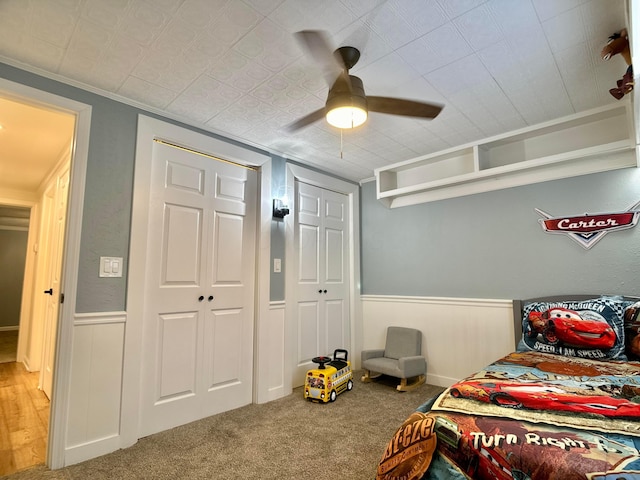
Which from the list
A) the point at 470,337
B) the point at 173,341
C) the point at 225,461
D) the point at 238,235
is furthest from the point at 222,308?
the point at 470,337

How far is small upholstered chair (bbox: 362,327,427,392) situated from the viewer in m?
3.32

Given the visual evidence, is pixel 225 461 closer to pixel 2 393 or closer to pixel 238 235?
pixel 238 235

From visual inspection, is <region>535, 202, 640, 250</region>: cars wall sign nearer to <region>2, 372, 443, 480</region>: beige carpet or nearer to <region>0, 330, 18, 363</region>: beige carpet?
<region>2, 372, 443, 480</region>: beige carpet

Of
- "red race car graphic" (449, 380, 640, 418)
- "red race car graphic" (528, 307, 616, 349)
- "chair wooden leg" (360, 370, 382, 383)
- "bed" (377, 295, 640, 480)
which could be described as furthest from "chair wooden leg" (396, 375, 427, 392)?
"red race car graphic" (449, 380, 640, 418)

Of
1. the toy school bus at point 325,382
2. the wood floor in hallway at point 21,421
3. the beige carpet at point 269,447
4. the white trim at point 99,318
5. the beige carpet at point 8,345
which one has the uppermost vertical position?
the white trim at point 99,318

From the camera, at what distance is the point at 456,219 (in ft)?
11.7

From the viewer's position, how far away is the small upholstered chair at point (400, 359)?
10.9ft

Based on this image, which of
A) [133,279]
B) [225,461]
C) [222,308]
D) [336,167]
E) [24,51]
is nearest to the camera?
[24,51]

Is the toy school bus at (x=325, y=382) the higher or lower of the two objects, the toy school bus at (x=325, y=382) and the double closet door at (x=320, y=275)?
the lower

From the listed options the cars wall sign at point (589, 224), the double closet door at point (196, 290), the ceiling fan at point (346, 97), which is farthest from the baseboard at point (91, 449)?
the cars wall sign at point (589, 224)

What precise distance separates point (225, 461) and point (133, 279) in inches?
53.7

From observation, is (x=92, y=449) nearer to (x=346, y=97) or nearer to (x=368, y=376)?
(x=368, y=376)

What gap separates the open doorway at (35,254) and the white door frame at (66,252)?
63 mm

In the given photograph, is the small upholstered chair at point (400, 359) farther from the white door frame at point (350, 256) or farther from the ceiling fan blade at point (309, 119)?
the ceiling fan blade at point (309, 119)
